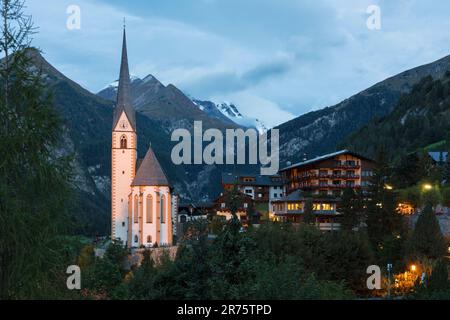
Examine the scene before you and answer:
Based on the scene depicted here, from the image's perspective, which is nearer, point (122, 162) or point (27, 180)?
point (27, 180)

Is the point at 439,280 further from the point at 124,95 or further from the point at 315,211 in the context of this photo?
the point at 124,95

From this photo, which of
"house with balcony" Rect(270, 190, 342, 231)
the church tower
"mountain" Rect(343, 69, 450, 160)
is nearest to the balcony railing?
"house with balcony" Rect(270, 190, 342, 231)

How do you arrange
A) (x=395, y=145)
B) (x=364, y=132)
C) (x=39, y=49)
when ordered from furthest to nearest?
(x=364, y=132)
(x=395, y=145)
(x=39, y=49)

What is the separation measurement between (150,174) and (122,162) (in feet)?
18.4

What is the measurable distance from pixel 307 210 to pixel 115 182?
3449 centimetres

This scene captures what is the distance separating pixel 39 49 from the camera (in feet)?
54.7

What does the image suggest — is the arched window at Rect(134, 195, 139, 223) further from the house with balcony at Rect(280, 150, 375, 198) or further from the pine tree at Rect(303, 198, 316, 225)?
the pine tree at Rect(303, 198, 316, 225)

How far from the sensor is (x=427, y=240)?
5262cm

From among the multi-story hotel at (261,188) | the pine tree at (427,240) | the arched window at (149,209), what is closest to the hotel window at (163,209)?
the arched window at (149,209)

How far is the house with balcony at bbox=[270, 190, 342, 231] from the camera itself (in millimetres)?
75875

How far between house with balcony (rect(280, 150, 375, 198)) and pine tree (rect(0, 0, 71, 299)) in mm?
74529

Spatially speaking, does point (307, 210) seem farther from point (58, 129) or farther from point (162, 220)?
point (58, 129)

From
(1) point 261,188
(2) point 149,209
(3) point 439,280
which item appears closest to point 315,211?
(2) point 149,209
